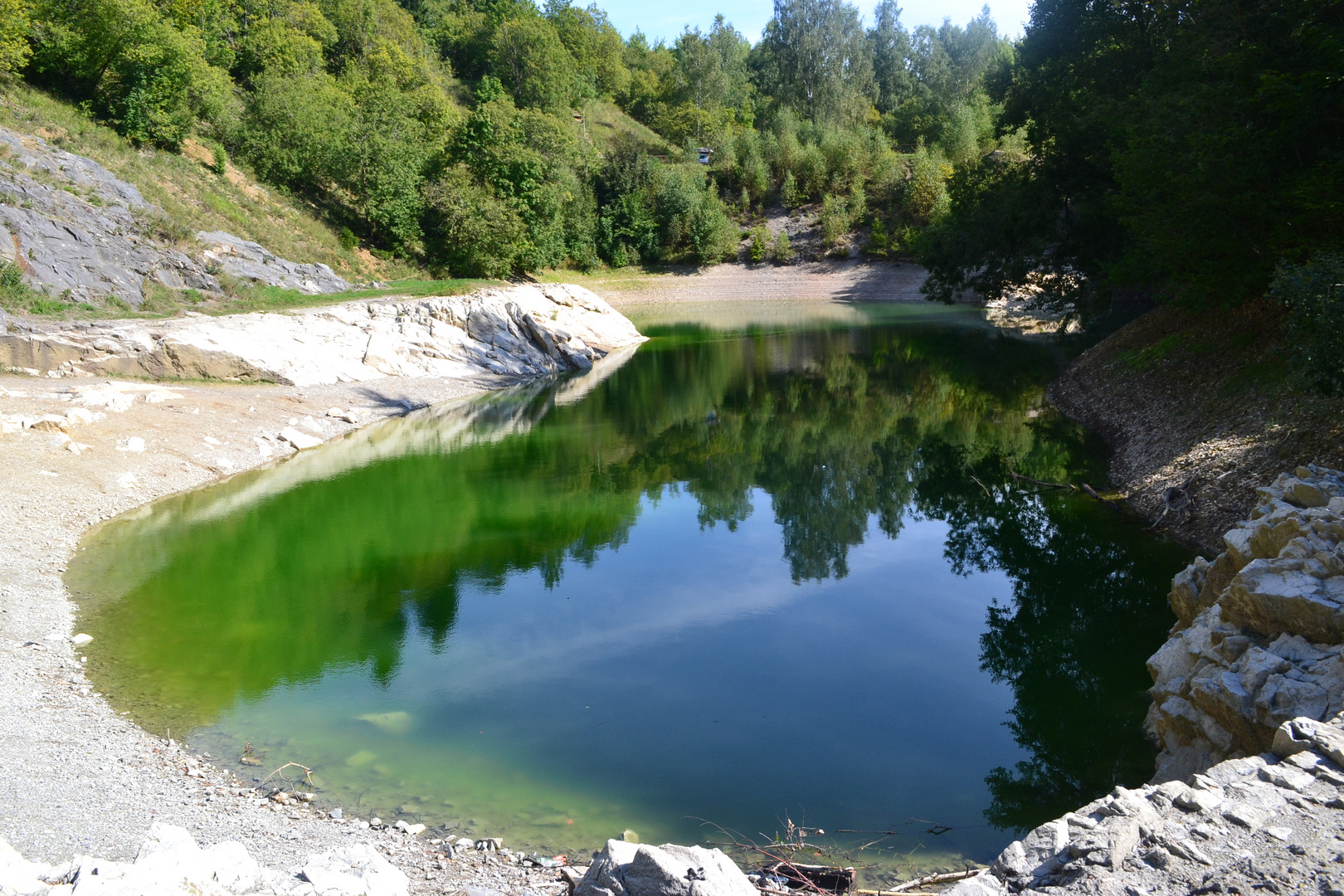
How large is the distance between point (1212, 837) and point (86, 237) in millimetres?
34121

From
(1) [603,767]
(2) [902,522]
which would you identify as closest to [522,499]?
(2) [902,522]

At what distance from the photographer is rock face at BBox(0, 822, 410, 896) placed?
462cm

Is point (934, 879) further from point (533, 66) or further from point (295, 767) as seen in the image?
point (533, 66)

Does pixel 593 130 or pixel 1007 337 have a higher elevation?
pixel 593 130

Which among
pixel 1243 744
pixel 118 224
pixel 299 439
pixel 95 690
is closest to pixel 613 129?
pixel 118 224

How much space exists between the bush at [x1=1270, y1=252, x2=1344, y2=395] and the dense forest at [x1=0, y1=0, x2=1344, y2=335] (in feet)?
0.29

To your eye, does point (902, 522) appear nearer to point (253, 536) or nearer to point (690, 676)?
point (690, 676)

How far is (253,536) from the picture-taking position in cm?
1705

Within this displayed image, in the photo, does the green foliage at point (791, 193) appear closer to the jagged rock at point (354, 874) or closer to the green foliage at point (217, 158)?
the green foliage at point (217, 158)

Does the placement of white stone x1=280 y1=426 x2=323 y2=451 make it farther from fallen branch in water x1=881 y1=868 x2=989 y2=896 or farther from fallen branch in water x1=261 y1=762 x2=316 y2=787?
fallen branch in water x1=881 y1=868 x2=989 y2=896

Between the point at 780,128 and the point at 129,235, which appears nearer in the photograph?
the point at 129,235

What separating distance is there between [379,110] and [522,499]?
48.8 meters

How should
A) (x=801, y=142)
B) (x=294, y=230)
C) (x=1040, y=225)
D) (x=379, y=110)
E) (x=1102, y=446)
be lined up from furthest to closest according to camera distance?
(x=801, y=142)
(x=379, y=110)
(x=294, y=230)
(x=1040, y=225)
(x=1102, y=446)

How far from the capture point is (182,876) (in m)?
4.86
